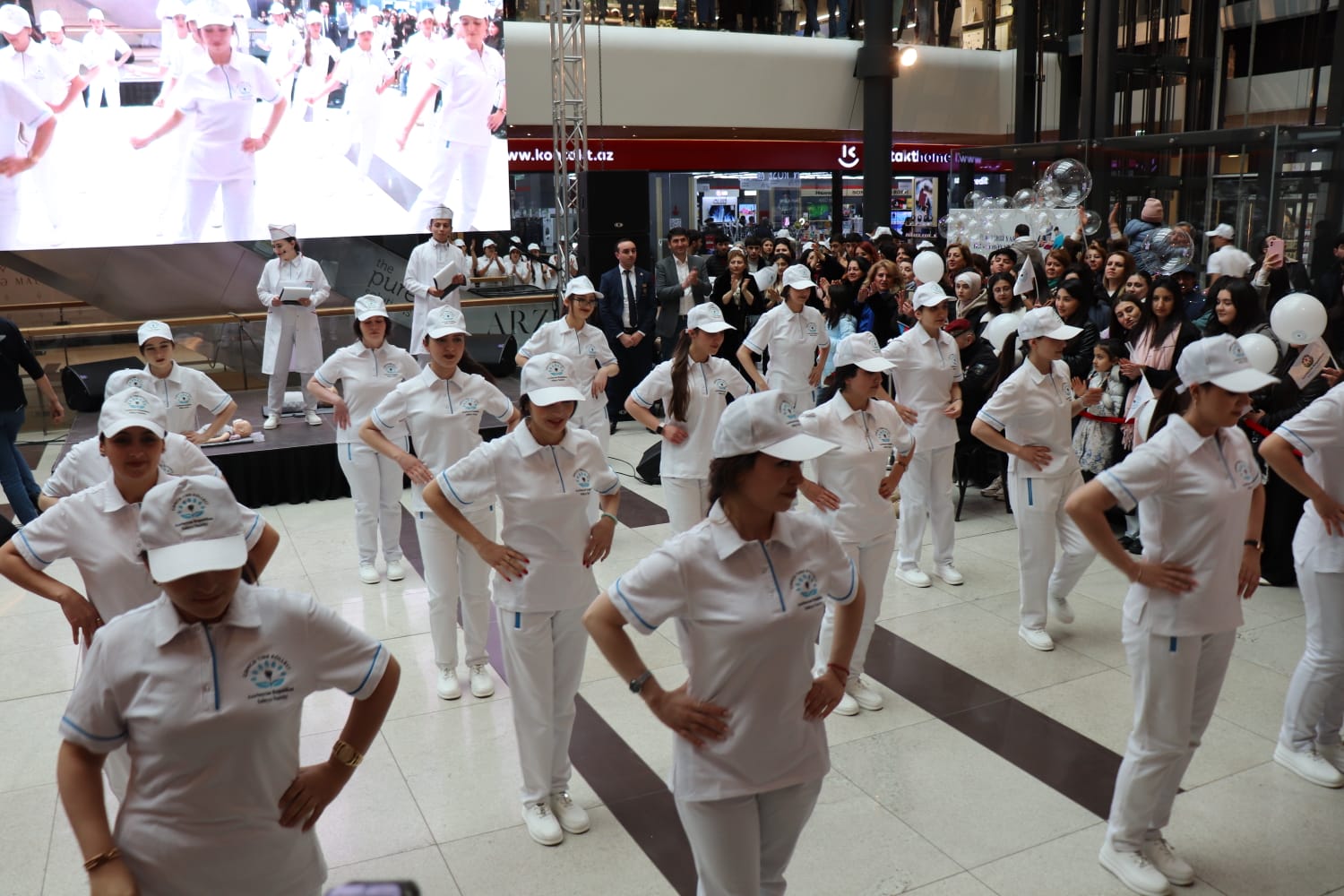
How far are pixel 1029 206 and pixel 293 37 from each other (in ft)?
27.4

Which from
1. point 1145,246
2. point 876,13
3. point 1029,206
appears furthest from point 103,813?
point 876,13

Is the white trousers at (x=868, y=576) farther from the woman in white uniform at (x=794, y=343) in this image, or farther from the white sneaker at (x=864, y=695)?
the woman in white uniform at (x=794, y=343)

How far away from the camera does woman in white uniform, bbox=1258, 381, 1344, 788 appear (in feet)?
12.5

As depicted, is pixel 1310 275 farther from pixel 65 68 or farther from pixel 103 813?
pixel 65 68

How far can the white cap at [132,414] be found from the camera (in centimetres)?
338

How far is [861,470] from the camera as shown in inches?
185

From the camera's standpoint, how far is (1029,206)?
1174 cm

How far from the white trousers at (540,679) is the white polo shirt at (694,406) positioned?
2.08 m

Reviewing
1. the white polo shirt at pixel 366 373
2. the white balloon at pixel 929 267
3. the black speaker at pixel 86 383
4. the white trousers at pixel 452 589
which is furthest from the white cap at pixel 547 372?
the black speaker at pixel 86 383

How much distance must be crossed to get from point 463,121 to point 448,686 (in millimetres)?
9407

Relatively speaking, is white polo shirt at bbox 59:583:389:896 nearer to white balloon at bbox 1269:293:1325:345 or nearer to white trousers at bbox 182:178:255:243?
white balloon at bbox 1269:293:1325:345

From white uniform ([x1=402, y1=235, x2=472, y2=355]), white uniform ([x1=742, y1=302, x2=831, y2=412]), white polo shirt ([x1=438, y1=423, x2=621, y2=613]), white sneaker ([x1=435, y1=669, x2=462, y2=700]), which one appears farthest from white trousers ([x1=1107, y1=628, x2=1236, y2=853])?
white uniform ([x1=402, y1=235, x2=472, y2=355])

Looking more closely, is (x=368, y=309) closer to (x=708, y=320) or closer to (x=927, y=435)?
(x=708, y=320)

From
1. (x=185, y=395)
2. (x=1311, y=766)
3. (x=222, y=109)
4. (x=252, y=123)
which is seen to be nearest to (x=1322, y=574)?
(x=1311, y=766)
